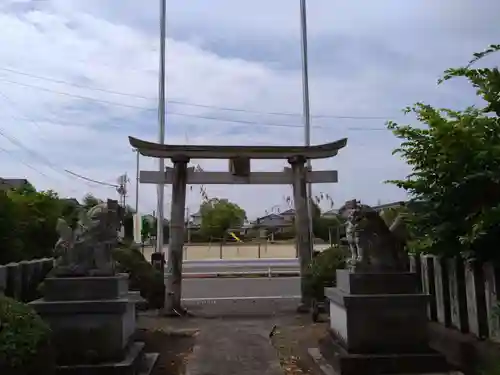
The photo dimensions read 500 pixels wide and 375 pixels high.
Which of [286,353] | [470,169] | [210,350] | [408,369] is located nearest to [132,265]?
[210,350]

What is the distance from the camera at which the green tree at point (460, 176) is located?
492cm

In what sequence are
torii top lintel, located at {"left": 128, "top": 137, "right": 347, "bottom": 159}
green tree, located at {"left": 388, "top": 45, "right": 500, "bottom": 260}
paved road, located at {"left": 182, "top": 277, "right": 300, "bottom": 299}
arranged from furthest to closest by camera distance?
paved road, located at {"left": 182, "top": 277, "right": 300, "bottom": 299}
torii top lintel, located at {"left": 128, "top": 137, "right": 347, "bottom": 159}
green tree, located at {"left": 388, "top": 45, "right": 500, "bottom": 260}

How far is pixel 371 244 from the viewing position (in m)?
5.92

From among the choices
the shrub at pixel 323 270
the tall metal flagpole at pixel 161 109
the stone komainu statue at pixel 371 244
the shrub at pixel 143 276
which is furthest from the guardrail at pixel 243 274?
the stone komainu statue at pixel 371 244

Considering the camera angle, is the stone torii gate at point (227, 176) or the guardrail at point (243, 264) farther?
the guardrail at point (243, 264)

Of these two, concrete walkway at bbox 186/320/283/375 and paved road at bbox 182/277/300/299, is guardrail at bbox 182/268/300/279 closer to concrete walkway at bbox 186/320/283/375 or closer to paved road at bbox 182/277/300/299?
paved road at bbox 182/277/300/299

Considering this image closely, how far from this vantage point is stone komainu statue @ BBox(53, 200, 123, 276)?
5.71 m

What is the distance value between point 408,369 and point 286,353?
2157 mm

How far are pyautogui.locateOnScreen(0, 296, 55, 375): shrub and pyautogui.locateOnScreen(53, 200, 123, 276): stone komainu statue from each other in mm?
1174

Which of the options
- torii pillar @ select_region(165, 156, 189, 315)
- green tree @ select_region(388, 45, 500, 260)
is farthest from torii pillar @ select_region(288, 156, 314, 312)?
green tree @ select_region(388, 45, 500, 260)

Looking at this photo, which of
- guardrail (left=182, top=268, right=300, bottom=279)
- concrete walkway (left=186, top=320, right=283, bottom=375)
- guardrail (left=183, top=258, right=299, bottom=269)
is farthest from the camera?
guardrail (left=183, top=258, right=299, bottom=269)

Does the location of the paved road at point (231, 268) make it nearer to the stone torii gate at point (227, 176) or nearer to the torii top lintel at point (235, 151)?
the stone torii gate at point (227, 176)

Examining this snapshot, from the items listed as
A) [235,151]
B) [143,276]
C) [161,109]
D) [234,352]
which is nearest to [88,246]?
[234,352]

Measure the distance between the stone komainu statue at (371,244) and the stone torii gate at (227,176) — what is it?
17.0 feet
